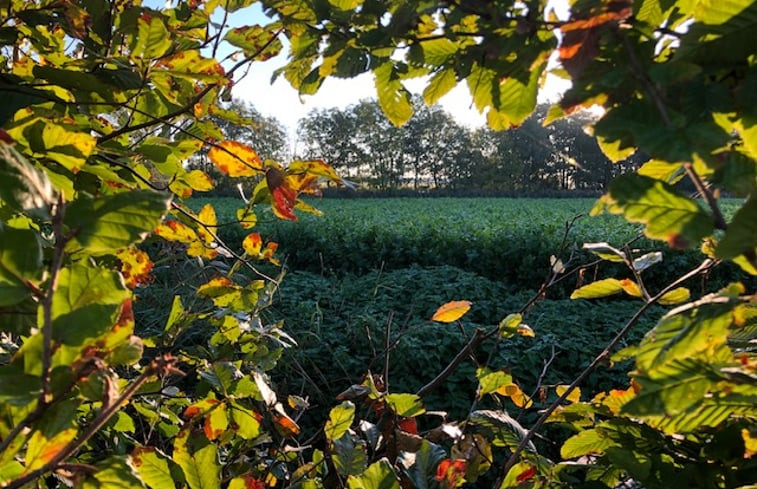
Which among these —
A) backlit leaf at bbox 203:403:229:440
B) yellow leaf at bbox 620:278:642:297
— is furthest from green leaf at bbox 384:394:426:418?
yellow leaf at bbox 620:278:642:297

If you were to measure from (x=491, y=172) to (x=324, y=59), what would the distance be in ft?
144

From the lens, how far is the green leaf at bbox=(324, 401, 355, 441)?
1037 millimetres

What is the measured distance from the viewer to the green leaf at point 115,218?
47 centimetres

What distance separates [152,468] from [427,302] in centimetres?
596

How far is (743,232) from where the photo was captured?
17.5 inches

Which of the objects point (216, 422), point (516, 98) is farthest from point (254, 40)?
point (216, 422)

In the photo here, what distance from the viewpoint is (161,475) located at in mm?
794

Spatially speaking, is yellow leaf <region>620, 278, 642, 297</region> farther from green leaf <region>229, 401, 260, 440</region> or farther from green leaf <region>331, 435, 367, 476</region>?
green leaf <region>229, 401, 260, 440</region>

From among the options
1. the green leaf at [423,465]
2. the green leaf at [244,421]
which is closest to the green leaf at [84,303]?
the green leaf at [423,465]

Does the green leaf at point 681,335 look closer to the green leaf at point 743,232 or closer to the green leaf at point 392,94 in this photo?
the green leaf at point 743,232

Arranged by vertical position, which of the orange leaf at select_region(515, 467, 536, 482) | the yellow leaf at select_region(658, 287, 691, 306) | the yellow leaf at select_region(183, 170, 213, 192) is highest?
the yellow leaf at select_region(183, 170, 213, 192)

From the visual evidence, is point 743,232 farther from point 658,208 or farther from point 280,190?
point 280,190

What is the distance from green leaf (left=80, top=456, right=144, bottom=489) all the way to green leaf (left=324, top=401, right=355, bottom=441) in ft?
1.81

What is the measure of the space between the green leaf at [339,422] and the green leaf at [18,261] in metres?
0.69
